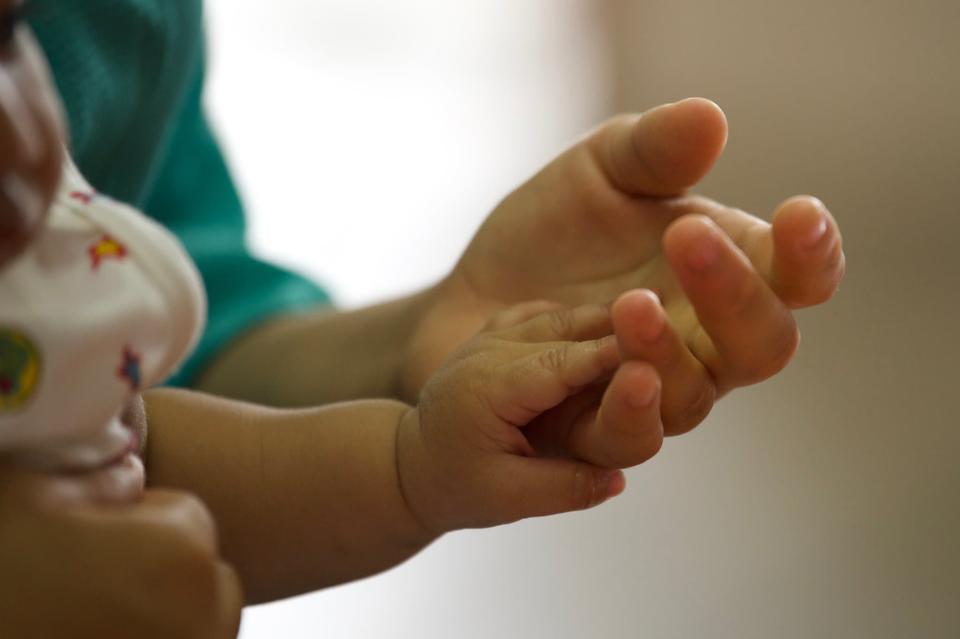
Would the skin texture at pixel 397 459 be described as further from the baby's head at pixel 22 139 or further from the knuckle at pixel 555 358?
the baby's head at pixel 22 139

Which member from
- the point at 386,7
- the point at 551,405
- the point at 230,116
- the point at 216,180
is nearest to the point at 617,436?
the point at 551,405

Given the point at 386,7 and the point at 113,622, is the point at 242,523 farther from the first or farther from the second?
the point at 386,7

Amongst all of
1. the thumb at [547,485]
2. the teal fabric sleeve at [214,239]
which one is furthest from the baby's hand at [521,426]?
the teal fabric sleeve at [214,239]

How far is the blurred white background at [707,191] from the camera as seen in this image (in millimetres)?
782

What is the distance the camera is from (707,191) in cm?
134

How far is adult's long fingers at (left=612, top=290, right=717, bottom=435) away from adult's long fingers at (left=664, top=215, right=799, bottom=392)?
0.01 meters

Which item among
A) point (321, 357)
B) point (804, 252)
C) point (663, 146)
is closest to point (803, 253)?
point (804, 252)

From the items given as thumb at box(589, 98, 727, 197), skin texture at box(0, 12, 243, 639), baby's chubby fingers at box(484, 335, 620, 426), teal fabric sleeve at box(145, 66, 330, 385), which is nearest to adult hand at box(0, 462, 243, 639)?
skin texture at box(0, 12, 243, 639)

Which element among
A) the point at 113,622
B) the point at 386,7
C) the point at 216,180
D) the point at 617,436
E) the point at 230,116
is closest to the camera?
the point at 113,622

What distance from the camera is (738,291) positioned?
1.18ft

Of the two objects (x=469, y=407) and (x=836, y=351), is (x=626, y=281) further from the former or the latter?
(x=836, y=351)

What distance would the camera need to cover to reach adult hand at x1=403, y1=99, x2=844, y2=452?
0.36 meters

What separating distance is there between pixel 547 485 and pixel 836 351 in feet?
2.40

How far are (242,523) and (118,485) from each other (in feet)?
0.46
